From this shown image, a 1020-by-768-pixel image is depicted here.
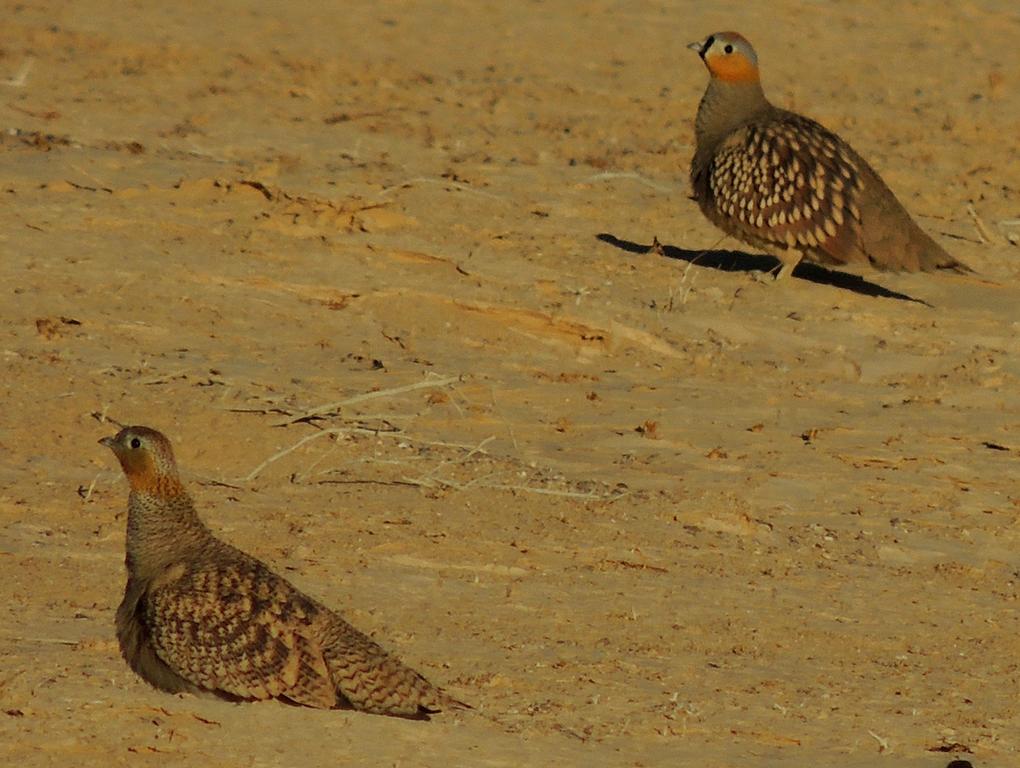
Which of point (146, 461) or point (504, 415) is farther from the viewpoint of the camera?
point (504, 415)

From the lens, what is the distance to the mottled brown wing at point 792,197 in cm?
1163

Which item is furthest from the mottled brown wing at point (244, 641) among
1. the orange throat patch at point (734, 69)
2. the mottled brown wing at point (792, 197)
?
the orange throat patch at point (734, 69)

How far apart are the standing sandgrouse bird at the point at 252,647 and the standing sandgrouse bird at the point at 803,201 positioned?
5879 mm

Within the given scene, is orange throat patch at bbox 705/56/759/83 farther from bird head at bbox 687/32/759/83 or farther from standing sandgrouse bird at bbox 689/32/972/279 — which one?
standing sandgrouse bird at bbox 689/32/972/279

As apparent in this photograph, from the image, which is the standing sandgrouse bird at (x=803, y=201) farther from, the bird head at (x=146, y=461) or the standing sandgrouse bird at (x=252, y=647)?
the standing sandgrouse bird at (x=252, y=647)

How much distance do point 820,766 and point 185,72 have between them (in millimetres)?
10618

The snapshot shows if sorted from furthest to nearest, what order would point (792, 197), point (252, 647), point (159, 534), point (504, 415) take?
point (792, 197), point (504, 415), point (159, 534), point (252, 647)

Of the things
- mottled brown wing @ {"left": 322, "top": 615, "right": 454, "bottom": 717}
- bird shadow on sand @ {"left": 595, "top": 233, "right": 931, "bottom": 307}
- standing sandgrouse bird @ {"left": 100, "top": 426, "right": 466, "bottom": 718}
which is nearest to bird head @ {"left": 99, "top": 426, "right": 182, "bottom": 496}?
standing sandgrouse bird @ {"left": 100, "top": 426, "right": 466, "bottom": 718}

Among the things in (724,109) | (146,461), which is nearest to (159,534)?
(146,461)

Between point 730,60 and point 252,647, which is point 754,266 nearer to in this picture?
point 730,60

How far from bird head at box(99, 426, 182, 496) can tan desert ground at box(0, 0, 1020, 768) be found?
1.61 feet

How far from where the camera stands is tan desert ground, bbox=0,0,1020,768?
6.51 m

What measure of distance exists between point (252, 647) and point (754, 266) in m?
6.99

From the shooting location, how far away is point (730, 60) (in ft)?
39.9
